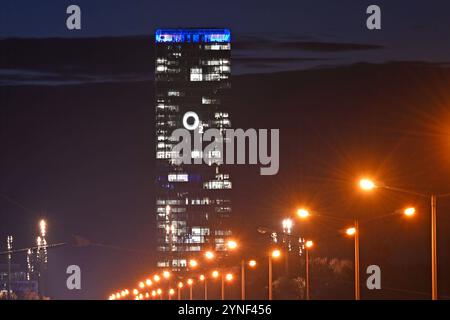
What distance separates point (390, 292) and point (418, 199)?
35.0m

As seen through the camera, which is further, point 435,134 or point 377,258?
point 435,134

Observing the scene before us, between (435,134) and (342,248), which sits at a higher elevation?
(435,134)

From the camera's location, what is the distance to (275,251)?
3046 inches

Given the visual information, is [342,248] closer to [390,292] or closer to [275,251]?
[390,292]

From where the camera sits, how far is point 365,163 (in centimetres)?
15275

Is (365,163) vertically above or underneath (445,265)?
above

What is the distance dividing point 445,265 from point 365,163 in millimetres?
24120
